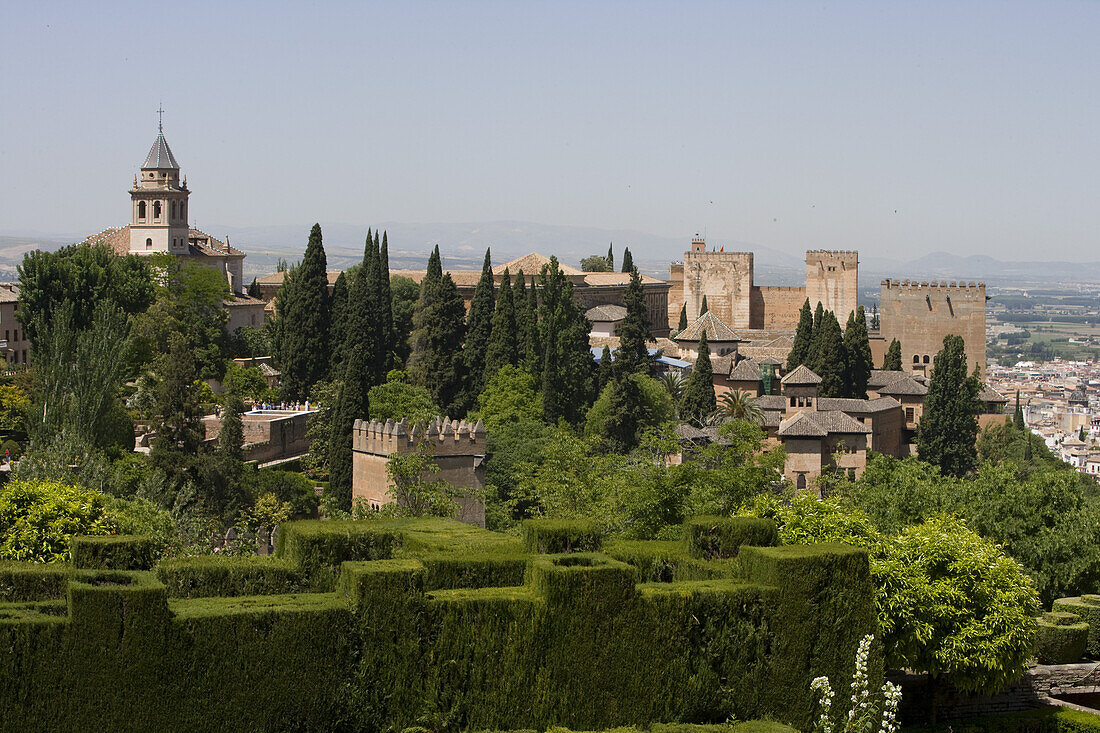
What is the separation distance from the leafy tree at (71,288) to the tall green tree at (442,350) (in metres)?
9.63

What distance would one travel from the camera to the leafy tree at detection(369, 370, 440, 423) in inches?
1720

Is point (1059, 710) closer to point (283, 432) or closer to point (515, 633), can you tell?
point (515, 633)

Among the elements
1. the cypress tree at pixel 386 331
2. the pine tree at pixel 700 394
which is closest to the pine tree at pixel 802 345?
the pine tree at pixel 700 394

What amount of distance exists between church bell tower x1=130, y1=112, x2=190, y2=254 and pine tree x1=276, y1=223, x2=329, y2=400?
56.5ft

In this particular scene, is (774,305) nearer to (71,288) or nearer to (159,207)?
(159,207)

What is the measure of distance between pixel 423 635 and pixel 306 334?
3422cm

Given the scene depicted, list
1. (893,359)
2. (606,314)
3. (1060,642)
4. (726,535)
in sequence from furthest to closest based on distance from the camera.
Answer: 1. (606,314)
2. (893,359)
3. (1060,642)
4. (726,535)

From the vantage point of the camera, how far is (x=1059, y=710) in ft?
59.1

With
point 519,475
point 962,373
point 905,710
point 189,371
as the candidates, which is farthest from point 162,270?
point 905,710

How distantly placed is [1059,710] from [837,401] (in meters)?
34.4

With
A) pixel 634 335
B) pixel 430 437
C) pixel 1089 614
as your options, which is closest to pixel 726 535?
pixel 1089 614

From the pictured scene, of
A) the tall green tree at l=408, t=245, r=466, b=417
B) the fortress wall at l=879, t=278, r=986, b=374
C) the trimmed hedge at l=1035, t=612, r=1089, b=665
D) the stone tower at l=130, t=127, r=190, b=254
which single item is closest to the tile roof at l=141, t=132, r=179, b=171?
the stone tower at l=130, t=127, r=190, b=254

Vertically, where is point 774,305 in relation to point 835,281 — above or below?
below

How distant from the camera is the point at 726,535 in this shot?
16.4m
